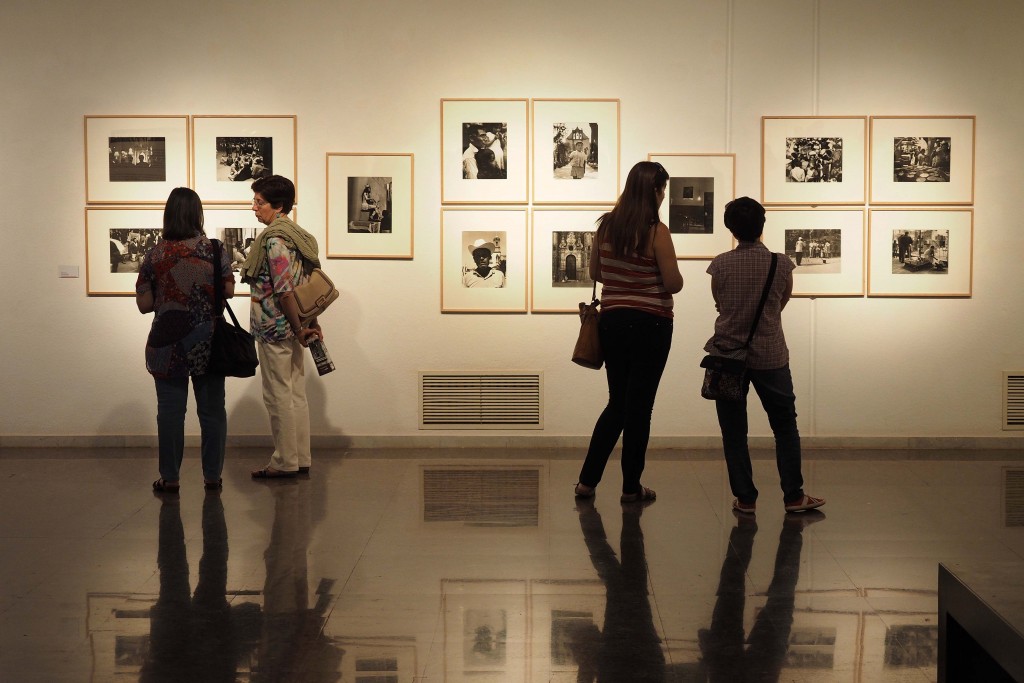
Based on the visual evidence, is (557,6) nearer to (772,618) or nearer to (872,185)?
(872,185)

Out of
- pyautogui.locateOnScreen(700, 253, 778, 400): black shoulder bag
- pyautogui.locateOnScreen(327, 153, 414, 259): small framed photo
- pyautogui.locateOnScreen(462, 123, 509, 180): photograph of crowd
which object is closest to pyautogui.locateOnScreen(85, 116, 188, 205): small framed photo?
pyautogui.locateOnScreen(327, 153, 414, 259): small framed photo

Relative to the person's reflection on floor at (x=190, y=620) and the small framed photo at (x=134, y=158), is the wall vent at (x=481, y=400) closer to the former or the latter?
the small framed photo at (x=134, y=158)

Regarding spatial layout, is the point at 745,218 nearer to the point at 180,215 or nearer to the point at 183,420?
the point at 180,215

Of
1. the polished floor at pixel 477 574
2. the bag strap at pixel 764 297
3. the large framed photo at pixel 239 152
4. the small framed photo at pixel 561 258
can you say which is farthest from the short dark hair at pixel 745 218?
the large framed photo at pixel 239 152

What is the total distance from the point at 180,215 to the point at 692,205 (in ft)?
Answer: 13.4

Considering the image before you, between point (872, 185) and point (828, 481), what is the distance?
9.16 ft

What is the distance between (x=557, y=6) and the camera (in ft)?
30.4

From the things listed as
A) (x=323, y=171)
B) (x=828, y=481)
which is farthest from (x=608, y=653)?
(x=323, y=171)

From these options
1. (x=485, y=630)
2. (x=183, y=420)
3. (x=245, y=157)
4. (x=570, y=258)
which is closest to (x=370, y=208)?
(x=245, y=157)

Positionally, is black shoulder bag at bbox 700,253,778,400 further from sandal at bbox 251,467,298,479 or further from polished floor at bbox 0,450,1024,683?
sandal at bbox 251,467,298,479

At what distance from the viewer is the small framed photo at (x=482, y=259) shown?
9.34 m

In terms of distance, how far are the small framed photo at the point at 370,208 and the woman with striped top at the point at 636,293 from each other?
284 cm

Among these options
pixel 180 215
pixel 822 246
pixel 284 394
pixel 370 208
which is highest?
pixel 370 208

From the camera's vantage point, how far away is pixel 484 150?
9.31 meters
